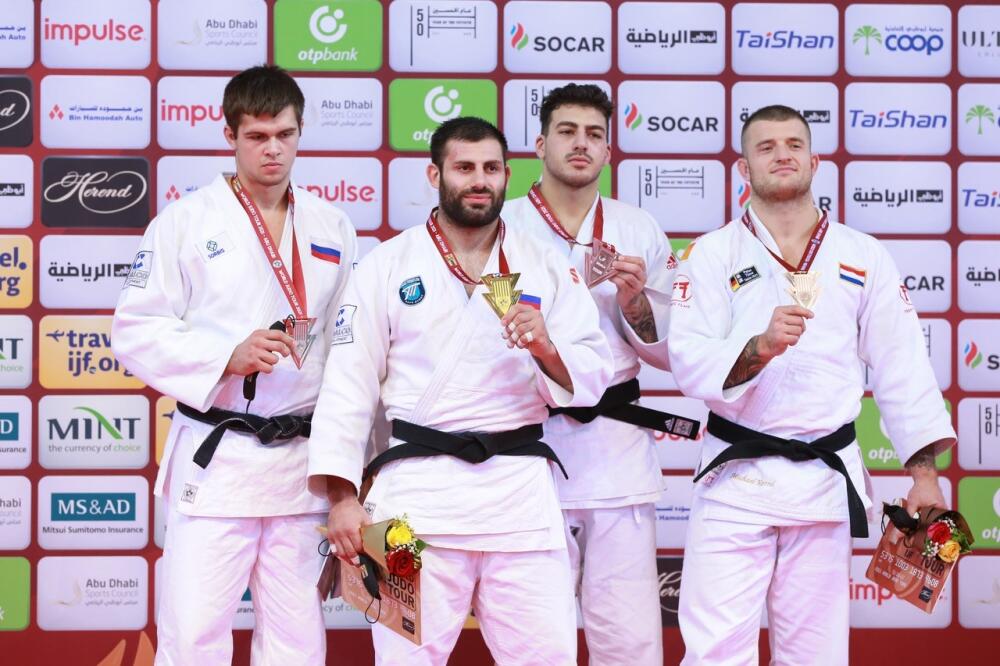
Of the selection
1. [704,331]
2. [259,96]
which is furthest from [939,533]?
[259,96]

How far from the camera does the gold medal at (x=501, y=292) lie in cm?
297

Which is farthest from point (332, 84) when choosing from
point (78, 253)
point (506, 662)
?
point (506, 662)

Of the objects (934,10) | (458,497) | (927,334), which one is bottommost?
(458,497)

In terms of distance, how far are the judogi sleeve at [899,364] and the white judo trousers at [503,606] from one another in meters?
1.25

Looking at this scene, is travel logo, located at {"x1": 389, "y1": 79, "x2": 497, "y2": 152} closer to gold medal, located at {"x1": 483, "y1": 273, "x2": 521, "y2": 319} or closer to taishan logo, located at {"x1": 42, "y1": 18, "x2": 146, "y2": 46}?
taishan logo, located at {"x1": 42, "y1": 18, "x2": 146, "y2": 46}

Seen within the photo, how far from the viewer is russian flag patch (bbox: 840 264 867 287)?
11.5ft

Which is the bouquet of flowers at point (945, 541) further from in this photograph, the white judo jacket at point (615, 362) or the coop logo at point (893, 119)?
the coop logo at point (893, 119)

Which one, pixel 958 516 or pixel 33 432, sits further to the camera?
pixel 33 432

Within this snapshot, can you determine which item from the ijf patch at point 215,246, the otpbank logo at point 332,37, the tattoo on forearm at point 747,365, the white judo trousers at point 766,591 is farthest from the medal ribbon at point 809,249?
the otpbank logo at point 332,37

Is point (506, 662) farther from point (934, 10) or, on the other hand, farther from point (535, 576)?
point (934, 10)

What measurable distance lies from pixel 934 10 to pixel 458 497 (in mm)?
3252

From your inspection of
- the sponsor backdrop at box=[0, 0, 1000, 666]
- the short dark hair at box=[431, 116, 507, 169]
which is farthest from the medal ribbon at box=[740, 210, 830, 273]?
the sponsor backdrop at box=[0, 0, 1000, 666]

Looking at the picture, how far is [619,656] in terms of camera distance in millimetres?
3684

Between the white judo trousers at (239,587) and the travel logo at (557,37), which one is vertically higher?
the travel logo at (557,37)
